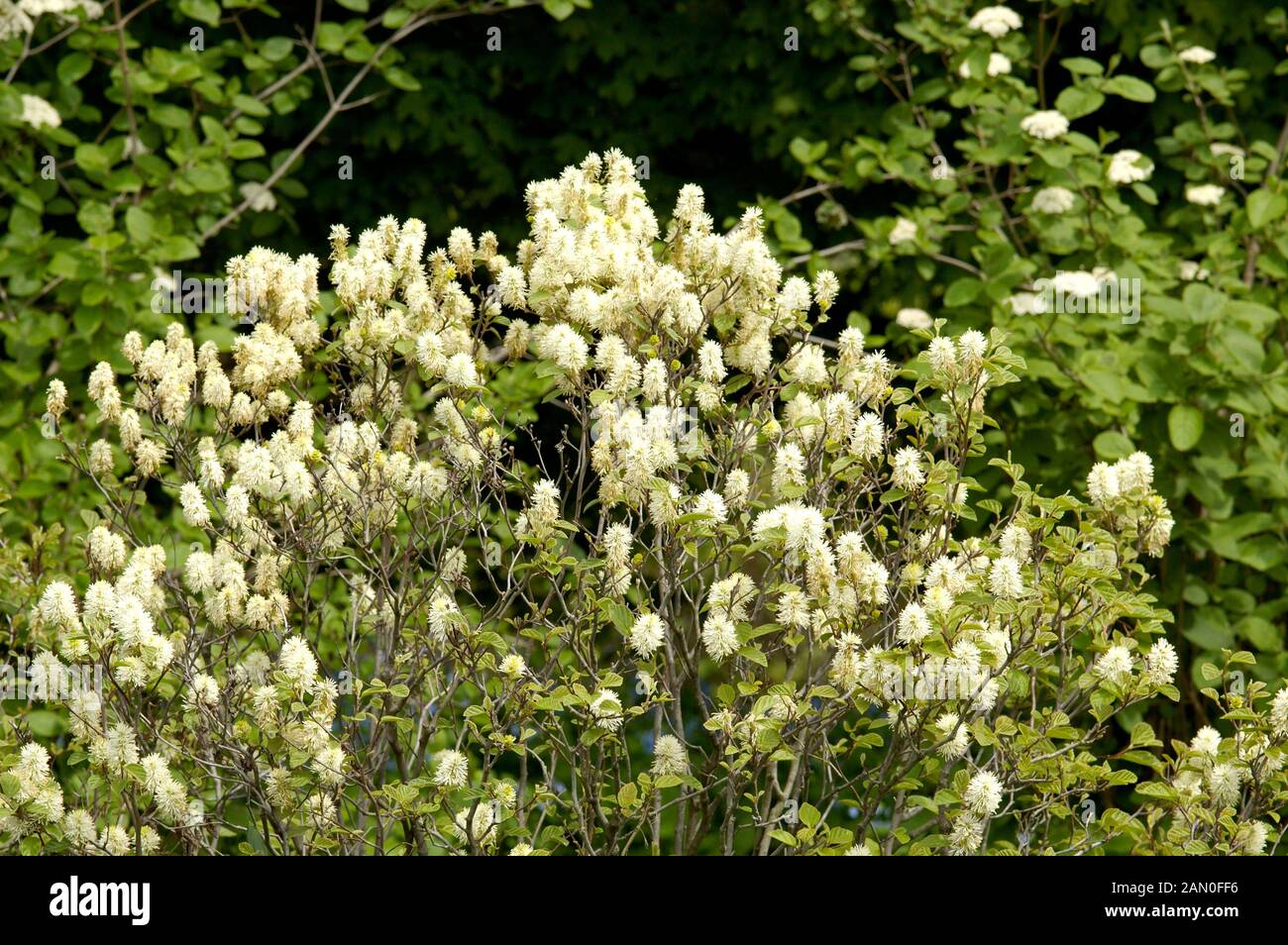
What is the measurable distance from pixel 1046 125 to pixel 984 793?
107 inches

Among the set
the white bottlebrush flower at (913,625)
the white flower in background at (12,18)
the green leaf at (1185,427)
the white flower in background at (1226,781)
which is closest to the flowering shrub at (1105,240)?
the green leaf at (1185,427)

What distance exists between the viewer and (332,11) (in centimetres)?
584

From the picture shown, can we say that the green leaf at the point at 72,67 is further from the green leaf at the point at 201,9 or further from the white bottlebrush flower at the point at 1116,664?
the white bottlebrush flower at the point at 1116,664

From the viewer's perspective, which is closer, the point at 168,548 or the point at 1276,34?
the point at 168,548

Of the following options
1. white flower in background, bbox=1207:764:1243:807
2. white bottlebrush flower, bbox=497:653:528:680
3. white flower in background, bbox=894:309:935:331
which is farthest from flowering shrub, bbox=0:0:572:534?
white flower in background, bbox=1207:764:1243:807

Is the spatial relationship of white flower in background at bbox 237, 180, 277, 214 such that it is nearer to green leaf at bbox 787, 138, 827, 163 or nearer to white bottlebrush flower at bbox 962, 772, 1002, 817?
green leaf at bbox 787, 138, 827, 163

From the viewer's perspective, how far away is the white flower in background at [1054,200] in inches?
175

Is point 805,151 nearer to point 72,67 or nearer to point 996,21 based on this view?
point 996,21

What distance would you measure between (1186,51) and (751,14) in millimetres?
1542

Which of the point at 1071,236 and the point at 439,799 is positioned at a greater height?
the point at 1071,236

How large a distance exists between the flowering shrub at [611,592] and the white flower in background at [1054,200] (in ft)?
6.34

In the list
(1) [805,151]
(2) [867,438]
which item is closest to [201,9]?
(1) [805,151]
